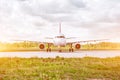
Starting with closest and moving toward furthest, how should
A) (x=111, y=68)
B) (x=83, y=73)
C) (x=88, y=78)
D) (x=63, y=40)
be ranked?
(x=88, y=78) < (x=83, y=73) < (x=111, y=68) < (x=63, y=40)

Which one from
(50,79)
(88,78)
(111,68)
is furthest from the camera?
(111,68)

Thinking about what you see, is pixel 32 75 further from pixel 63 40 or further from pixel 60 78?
pixel 63 40

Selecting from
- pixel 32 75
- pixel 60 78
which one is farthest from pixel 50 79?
pixel 32 75

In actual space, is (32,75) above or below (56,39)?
below

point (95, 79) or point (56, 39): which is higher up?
point (56, 39)

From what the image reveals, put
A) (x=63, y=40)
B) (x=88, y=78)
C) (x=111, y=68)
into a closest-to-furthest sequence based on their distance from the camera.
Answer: (x=88, y=78)
(x=111, y=68)
(x=63, y=40)

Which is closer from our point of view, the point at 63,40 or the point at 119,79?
the point at 119,79

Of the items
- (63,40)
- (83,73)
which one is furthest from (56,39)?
(83,73)

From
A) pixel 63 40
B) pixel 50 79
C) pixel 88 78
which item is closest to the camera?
pixel 50 79

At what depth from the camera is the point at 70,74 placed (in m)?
16.5

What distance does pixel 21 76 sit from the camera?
1577 cm

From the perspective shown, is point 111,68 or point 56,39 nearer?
point 111,68

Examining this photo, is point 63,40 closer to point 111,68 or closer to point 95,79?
point 111,68

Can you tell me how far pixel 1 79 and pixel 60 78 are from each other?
10.2 ft
